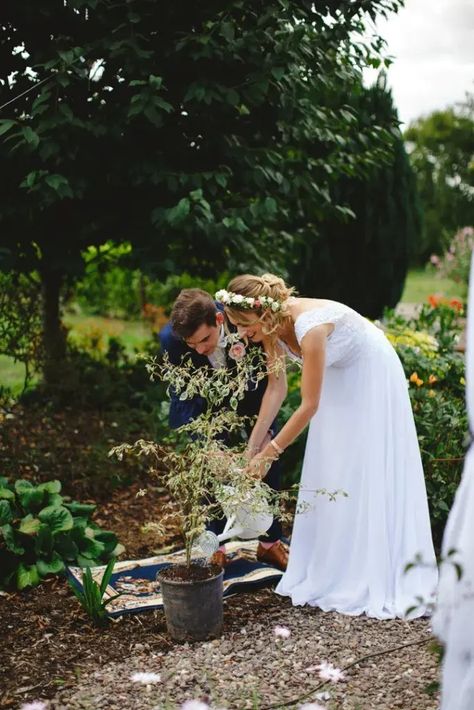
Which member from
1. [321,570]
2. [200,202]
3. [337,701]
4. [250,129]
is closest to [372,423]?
[321,570]

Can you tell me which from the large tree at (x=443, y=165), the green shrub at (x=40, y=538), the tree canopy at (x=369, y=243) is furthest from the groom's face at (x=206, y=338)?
the large tree at (x=443, y=165)

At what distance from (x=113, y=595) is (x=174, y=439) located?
1632mm

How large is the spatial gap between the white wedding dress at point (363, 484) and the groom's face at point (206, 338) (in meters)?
0.57

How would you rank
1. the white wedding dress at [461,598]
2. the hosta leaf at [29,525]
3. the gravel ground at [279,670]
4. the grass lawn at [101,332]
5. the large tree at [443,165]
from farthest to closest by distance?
the large tree at [443,165] < the grass lawn at [101,332] < the hosta leaf at [29,525] < the gravel ground at [279,670] < the white wedding dress at [461,598]

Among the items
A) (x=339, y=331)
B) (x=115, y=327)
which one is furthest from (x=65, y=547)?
(x=115, y=327)

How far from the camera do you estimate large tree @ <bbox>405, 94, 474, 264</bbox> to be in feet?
116

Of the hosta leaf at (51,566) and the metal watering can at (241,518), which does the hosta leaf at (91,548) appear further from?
the metal watering can at (241,518)

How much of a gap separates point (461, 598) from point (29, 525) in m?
2.79

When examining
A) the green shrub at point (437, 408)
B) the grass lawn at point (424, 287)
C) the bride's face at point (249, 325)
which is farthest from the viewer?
the grass lawn at point (424, 287)

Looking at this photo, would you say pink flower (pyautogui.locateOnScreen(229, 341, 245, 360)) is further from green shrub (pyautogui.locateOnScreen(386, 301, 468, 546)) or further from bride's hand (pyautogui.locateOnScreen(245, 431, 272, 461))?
green shrub (pyautogui.locateOnScreen(386, 301, 468, 546))

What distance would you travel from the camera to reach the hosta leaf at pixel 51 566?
430cm

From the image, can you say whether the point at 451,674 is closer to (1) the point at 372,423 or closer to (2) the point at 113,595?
(1) the point at 372,423

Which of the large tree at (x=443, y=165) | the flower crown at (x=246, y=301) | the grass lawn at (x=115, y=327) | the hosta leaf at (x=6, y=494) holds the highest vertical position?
the large tree at (x=443, y=165)

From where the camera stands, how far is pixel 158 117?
15.9 feet
